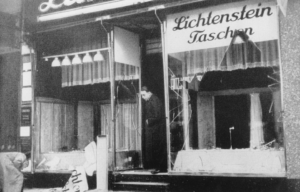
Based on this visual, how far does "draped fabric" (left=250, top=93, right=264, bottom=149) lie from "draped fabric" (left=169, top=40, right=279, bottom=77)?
7.93 feet

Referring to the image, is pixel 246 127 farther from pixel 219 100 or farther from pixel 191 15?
pixel 191 15

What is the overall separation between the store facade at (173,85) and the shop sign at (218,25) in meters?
0.02

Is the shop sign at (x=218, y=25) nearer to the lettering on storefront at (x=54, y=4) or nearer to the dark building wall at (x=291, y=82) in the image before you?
the dark building wall at (x=291, y=82)

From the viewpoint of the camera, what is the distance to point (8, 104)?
830 cm

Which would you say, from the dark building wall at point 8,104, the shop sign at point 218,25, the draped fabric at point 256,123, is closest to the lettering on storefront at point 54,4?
the shop sign at point 218,25

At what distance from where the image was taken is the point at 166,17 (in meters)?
10.2

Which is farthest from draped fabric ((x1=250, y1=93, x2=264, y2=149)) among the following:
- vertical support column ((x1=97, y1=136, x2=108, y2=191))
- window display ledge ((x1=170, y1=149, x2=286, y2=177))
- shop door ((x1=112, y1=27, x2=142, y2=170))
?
vertical support column ((x1=97, y1=136, x2=108, y2=191))

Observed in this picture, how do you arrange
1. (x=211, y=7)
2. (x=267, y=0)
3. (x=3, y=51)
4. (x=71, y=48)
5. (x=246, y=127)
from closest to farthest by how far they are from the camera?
(x=3, y=51), (x=267, y=0), (x=211, y=7), (x=246, y=127), (x=71, y=48)

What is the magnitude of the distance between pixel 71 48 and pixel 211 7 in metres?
4.91

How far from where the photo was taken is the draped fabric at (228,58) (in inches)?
356

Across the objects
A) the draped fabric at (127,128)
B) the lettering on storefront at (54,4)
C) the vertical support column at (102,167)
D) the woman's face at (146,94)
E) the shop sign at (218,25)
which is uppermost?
the lettering on storefront at (54,4)

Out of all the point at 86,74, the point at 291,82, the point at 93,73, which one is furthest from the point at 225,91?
the point at 86,74

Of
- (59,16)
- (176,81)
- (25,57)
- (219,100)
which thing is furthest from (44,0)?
(219,100)

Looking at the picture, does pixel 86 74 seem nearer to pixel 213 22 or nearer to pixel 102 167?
pixel 102 167
